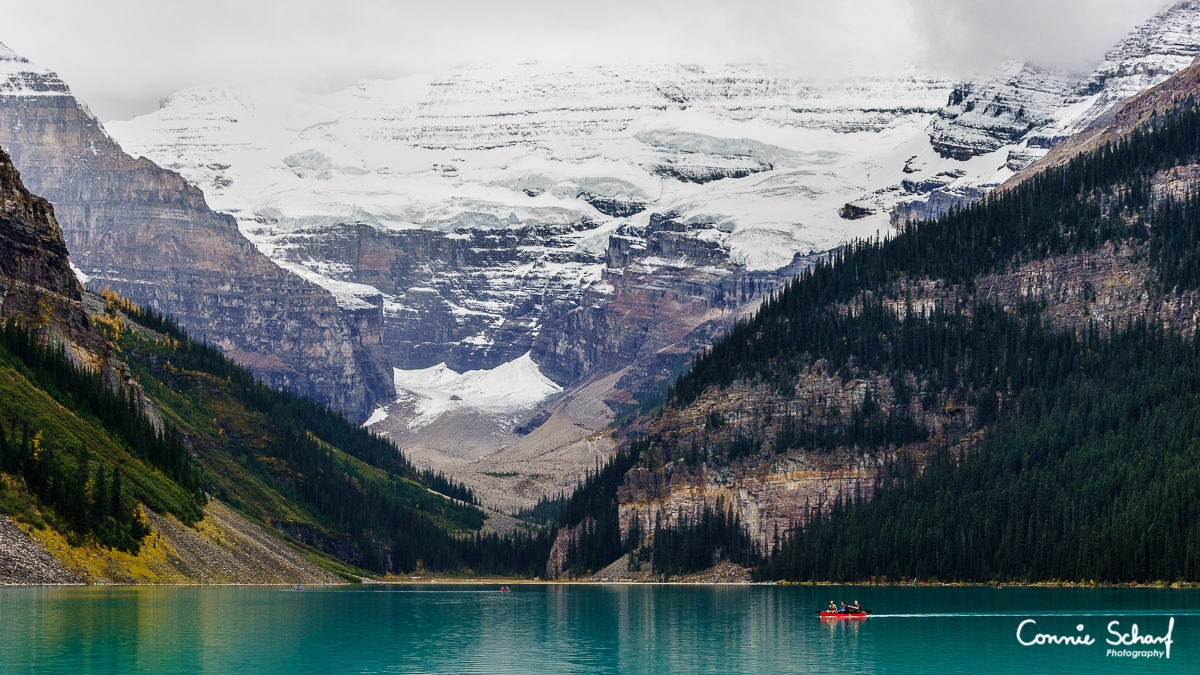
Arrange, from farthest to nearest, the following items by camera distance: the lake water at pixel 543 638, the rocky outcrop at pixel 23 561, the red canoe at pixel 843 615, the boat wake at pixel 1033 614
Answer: the rocky outcrop at pixel 23 561 → the red canoe at pixel 843 615 → the boat wake at pixel 1033 614 → the lake water at pixel 543 638

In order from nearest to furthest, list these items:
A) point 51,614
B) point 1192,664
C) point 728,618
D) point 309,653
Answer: point 1192,664, point 309,653, point 51,614, point 728,618

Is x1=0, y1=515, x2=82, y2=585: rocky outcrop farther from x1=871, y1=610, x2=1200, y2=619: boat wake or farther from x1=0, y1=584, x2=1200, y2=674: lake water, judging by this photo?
x1=871, y1=610, x2=1200, y2=619: boat wake

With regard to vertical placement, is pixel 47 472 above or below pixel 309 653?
above

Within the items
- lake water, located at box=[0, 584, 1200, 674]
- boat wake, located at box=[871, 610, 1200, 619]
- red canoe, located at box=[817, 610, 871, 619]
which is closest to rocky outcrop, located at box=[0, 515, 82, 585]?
lake water, located at box=[0, 584, 1200, 674]

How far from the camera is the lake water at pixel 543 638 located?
130 m

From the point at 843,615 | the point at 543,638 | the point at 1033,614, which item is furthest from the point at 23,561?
the point at 1033,614

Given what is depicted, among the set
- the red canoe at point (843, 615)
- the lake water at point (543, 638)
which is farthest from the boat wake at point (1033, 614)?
the red canoe at point (843, 615)

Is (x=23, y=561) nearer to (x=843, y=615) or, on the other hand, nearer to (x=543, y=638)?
(x=543, y=638)

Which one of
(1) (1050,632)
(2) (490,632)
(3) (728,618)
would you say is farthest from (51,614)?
(1) (1050,632)

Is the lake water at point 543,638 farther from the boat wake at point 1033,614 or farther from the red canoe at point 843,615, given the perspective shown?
the red canoe at point 843,615

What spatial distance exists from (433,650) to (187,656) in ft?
72.2

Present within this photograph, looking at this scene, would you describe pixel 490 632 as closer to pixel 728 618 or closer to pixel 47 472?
pixel 728 618

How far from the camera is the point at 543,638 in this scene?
160750mm

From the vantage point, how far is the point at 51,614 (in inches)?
5920
